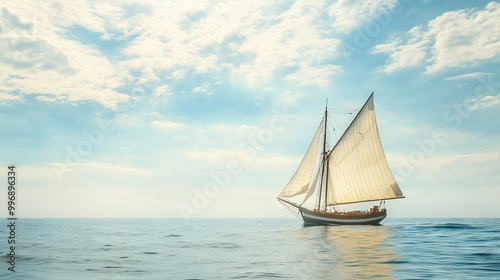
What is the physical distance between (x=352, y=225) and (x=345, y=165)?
1325 cm

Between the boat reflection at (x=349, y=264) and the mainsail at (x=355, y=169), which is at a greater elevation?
the mainsail at (x=355, y=169)

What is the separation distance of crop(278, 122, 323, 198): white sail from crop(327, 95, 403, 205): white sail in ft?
13.0

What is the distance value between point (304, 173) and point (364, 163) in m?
10.2

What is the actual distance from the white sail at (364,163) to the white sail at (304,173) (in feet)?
13.0

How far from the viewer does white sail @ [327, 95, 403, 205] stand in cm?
6531

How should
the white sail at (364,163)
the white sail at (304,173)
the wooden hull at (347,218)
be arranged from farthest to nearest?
the wooden hull at (347,218) < the white sail at (304,173) < the white sail at (364,163)

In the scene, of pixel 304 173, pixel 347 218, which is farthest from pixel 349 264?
pixel 347 218

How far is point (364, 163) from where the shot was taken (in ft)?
218

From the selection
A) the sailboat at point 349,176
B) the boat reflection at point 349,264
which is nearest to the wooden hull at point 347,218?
the sailboat at point 349,176

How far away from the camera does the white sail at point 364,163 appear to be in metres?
65.3

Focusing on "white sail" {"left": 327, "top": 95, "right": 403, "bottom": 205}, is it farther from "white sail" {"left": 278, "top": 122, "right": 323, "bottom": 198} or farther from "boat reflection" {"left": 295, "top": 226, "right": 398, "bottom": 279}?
"boat reflection" {"left": 295, "top": 226, "right": 398, "bottom": 279}

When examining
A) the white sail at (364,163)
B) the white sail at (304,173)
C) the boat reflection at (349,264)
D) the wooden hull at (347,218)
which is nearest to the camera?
the boat reflection at (349,264)

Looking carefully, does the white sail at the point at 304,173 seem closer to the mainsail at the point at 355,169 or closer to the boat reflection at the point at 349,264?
the mainsail at the point at 355,169

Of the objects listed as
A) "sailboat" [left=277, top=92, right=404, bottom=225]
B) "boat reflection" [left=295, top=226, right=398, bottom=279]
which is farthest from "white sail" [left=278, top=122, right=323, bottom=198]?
"boat reflection" [left=295, top=226, right=398, bottom=279]
